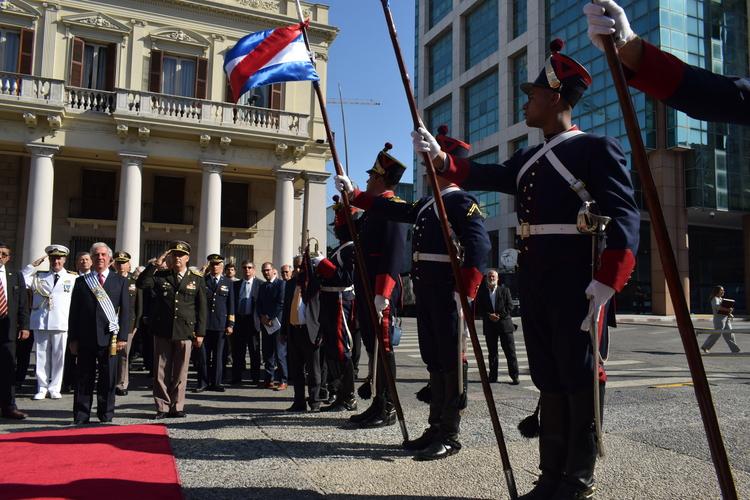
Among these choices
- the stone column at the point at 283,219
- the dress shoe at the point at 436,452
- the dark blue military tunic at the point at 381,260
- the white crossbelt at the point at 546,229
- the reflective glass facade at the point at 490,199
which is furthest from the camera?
the reflective glass facade at the point at 490,199

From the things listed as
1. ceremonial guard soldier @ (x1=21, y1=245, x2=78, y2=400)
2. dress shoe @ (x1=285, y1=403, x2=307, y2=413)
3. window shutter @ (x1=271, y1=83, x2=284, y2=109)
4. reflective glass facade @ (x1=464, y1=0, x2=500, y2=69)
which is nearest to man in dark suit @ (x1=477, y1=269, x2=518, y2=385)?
dress shoe @ (x1=285, y1=403, x2=307, y2=413)

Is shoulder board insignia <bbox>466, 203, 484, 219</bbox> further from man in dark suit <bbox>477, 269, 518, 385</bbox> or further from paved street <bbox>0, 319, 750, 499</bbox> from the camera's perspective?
man in dark suit <bbox>477, 269, 518, 385</bbox>

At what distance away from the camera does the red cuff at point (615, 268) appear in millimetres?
2891

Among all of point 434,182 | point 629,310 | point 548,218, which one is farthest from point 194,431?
point 629,310

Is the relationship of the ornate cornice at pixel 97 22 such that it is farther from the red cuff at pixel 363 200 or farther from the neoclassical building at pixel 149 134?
the red cuff at pixel 363 200

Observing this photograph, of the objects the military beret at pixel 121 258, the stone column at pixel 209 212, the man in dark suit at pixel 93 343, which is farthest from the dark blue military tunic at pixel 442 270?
the stone column at pixel 209 212

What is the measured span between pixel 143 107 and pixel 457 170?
763 inches

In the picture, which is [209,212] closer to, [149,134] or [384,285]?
[149,134]

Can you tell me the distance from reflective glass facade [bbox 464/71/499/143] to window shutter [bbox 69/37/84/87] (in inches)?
1111

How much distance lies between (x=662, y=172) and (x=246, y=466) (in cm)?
3237

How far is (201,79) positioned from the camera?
22125 millimetres

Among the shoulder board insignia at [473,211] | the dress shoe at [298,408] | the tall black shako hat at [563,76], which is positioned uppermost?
the tall black shako hat at [563,76]

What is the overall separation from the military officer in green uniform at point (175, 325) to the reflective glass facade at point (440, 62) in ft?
144

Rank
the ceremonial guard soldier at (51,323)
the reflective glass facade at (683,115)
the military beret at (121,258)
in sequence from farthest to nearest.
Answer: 1. the reflective glass facade at (683,115)
2. the military beret at (121,258)
3. the ceremonial guard soldier at (51,323)
